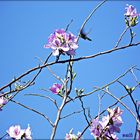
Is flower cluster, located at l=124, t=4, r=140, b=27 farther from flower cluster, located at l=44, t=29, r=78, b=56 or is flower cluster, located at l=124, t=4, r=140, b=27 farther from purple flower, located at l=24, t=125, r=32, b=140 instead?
purple flower, located at l=24, t=125, r=32, b=140

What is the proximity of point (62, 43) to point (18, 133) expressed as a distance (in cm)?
63

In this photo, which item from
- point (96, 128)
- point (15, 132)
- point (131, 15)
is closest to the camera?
point (96, 128)

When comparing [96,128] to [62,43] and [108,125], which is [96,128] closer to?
[108,125]

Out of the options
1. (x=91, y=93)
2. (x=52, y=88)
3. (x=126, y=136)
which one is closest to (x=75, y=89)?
(x=52, y=88)

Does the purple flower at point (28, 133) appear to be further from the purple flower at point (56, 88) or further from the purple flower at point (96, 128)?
the purple flower at point (56, 88)

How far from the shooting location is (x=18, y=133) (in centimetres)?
195

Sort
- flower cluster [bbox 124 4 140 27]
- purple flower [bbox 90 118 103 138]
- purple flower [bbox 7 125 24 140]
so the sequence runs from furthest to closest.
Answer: flower cluster [bbox 124 4 140 27] < purple flower [bbox 7 125 24 140] < purple flower [bbox 90 118 103 138]

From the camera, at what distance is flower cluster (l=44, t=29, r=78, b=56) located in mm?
1924

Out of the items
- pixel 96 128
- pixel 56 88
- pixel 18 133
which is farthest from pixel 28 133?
pixel 56 88

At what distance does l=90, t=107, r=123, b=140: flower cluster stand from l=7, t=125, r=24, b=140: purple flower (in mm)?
464

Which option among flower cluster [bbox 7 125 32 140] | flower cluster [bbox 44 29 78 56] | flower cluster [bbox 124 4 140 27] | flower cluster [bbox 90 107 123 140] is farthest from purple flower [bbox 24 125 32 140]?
flower cluster [bbox 124 4 140 27]

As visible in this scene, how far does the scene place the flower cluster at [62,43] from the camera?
1924mm

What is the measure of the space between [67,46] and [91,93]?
39 cm

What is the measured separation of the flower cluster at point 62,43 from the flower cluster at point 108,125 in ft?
1.44
